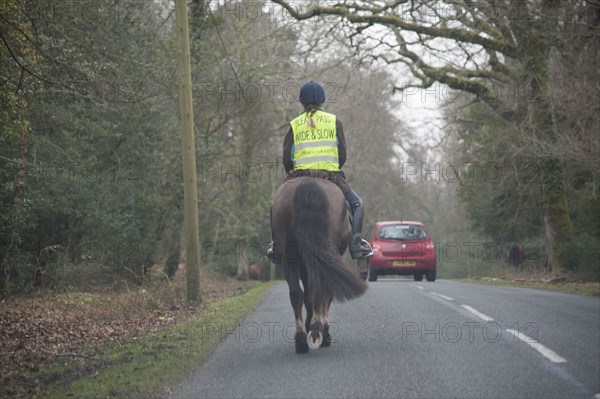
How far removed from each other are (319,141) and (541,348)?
333cm

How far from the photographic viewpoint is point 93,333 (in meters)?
12.6

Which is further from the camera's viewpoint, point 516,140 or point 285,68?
point 285,68

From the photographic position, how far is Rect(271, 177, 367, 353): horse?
28.6ft

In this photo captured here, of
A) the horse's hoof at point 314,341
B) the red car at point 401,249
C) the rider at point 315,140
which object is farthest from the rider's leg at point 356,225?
the red car at point 401,249

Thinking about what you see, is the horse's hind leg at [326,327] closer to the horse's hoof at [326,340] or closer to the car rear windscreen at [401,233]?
the horse's hoof at [326,340]

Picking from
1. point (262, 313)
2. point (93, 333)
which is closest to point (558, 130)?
point (262, 313)

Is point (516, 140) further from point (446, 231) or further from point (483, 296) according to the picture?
point (446, 231)

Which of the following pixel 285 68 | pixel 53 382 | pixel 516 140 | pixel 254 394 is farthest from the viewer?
pixel 285 68

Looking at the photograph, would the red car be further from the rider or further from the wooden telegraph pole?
the rider

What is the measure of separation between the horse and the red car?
1647cm

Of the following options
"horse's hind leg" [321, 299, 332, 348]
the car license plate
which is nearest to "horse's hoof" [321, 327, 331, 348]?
"horse's hind leg" [321, 299, 332, 348]

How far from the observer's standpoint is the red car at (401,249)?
2544cm

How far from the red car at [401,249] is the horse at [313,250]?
648 inches

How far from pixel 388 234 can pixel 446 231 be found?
102 ft
